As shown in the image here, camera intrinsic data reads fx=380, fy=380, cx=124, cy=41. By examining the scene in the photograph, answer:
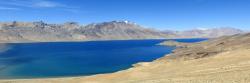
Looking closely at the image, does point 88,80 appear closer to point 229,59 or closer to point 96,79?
point 96,79

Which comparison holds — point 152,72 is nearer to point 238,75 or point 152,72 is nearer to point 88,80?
point 88,80

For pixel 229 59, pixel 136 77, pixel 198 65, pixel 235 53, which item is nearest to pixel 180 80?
pixel 136 77

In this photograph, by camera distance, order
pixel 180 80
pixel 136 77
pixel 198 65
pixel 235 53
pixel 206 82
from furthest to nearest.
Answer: pixel 235 53 < pixel 198 65 < pixel 136 77 < pixel 180 80 < pixel 206 82

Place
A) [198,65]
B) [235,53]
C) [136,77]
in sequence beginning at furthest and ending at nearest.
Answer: [235,53], [198,65], [136,77]

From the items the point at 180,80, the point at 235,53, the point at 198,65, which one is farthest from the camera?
the point at 235,53

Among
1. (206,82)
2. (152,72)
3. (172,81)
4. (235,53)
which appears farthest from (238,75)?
(235,53)

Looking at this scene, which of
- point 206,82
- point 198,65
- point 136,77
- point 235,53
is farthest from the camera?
point 235,53

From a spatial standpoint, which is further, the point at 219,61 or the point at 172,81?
the point at 219,61

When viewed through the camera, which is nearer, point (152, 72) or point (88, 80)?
point (88, 80)
